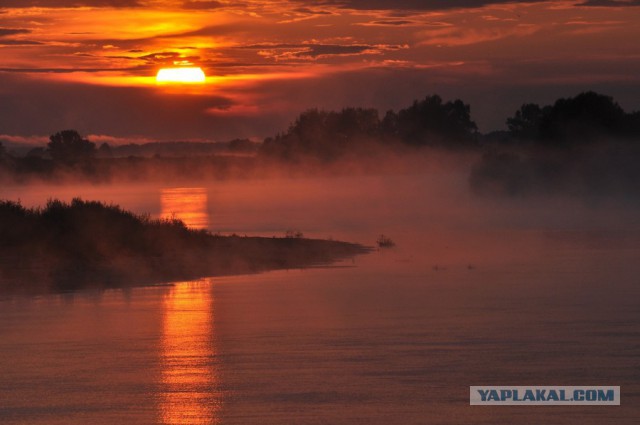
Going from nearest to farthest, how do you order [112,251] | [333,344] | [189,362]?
[189,362]
[333,344]
[112,251]

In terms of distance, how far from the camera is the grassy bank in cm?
3431

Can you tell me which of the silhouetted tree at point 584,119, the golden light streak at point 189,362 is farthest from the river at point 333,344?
the silhouetted tree at point 584,119

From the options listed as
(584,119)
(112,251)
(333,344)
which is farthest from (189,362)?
(584,119)

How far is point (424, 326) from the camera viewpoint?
23.8 meters

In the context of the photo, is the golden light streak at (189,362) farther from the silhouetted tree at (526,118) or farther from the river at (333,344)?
the silhouetted tree at (526,118)

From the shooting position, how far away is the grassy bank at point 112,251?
113 ft

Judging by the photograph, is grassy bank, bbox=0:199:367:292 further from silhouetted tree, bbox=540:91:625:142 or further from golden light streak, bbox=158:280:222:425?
silhouetted tree, bbox=540:91:625:142

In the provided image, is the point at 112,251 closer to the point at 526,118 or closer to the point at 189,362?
the point at 189,362

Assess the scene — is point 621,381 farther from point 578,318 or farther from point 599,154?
point 599,154

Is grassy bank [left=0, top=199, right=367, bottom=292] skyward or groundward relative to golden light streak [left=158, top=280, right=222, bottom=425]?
groundward

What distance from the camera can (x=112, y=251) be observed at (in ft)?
124

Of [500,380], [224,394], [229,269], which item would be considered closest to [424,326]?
[500,380]

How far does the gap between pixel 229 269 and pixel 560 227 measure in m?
33.9

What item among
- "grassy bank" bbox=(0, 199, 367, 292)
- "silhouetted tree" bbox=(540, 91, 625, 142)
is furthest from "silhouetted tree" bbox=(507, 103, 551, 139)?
"grassy bank" bbox=(0, 199, 367, 292)
